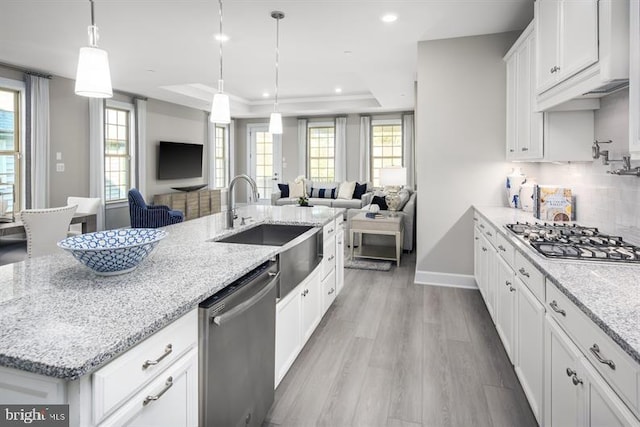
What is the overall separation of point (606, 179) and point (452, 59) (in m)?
2.20

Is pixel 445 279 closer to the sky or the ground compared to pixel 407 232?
closer to the ground

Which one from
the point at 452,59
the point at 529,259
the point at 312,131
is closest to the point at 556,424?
the point at 529,259

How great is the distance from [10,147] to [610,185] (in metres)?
6.88

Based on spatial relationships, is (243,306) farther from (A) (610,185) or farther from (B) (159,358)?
(A) (610,185)

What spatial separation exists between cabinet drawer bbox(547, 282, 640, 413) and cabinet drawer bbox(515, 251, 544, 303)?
0.55 ft

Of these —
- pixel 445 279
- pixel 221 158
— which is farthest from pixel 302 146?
pixel 445 279

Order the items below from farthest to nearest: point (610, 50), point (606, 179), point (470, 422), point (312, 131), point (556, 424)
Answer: point (312, 131), point (606, 179), point (470, 422), point (610, 50), point (556, 424)

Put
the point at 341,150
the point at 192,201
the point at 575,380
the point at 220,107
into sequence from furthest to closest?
the point at 341,150 → the point at 192,201 → the point at 220,107 → the point at 575,380

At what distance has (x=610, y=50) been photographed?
5.48 feet

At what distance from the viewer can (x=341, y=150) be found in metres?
9.84

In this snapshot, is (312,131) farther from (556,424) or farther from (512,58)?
(556,424)

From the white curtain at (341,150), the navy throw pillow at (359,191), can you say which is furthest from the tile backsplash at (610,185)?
the white curtain at (341,150)

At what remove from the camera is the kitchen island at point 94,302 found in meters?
0.83

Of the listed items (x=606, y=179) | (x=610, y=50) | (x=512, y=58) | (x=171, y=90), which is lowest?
(x=606, y=179)
